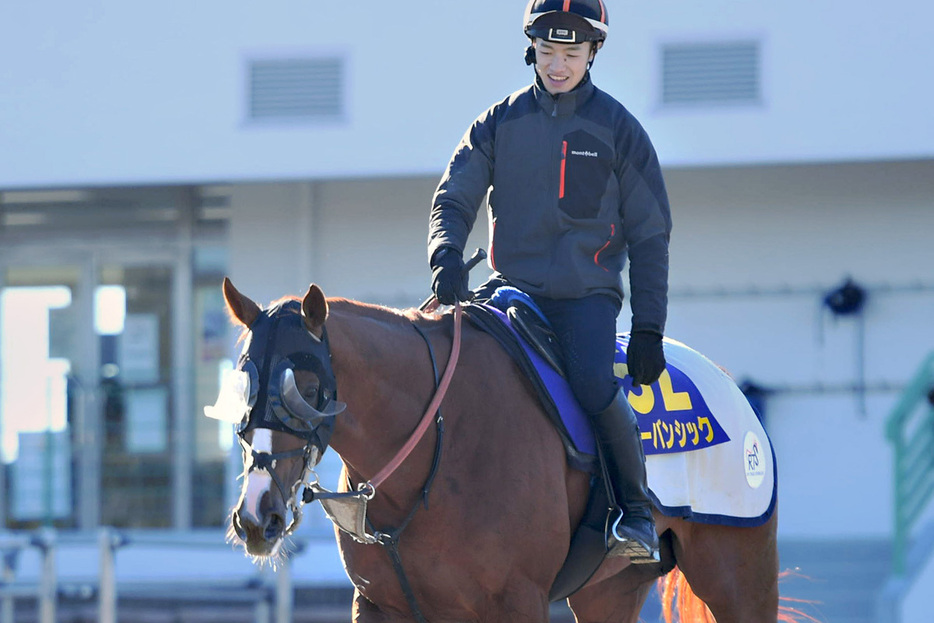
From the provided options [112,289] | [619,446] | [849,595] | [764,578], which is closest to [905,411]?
[849,595]

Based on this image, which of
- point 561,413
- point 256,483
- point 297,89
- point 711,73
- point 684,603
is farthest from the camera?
point 297,89

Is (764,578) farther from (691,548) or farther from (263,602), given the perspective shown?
(263,602)

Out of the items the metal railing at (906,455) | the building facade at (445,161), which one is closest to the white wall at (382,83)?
the building facade at (445,161)

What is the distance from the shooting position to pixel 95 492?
35.5 ft

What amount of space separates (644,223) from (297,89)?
6.80 meters

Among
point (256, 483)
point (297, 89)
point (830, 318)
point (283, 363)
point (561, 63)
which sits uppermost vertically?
point (297, 89)

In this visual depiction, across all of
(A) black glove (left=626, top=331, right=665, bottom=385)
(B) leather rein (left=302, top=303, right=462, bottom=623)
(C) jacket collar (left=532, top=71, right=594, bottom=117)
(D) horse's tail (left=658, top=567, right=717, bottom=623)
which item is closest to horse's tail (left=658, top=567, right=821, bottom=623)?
(D) horse's tail (left=658, top=567, right=717, bottom=623)

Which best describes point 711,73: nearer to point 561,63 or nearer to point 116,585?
point 116,585

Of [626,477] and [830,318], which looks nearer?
[626,477]

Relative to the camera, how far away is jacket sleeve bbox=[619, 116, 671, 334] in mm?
4219

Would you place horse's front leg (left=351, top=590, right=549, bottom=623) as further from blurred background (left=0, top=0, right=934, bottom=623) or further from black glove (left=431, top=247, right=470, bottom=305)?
blurred background (left=0, top=0, right=934, bottom=623)

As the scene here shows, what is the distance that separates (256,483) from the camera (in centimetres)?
329

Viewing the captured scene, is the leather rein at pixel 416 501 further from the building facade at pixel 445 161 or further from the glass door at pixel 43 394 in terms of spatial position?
the glass door at pixel 43 394

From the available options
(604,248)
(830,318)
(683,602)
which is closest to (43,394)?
(830,318)
